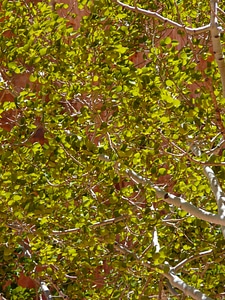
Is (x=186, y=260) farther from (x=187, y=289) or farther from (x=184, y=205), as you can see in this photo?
(x=184, y=205)

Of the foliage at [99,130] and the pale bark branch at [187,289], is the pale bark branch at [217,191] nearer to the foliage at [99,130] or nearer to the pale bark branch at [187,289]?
the foliage at [99,130]

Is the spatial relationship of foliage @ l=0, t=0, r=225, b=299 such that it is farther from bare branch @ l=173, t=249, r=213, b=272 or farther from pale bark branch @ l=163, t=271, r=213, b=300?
pale bark branch @ l=163, t=271, r=213, b=300

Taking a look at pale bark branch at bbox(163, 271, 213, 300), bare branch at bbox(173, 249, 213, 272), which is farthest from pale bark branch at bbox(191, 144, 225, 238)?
bare branch at bbox(173, 249, 213, 272)

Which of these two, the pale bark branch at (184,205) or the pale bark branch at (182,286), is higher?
the pale bark branch at (184,205)

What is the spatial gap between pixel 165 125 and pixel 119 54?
800 mm

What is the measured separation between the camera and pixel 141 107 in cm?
483

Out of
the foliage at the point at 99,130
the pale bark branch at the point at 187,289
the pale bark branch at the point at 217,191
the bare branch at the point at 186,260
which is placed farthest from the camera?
the bare branch at the point at 186,260

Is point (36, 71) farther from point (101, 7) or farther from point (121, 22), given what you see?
point (121, 22)

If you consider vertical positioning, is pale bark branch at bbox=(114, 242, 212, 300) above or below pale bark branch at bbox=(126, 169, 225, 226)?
below

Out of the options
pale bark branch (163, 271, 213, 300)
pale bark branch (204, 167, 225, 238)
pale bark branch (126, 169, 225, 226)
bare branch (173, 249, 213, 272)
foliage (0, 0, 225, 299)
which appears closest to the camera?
foliage (0, 0, 225, 299)

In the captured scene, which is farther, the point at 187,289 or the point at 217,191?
the point at 187,289

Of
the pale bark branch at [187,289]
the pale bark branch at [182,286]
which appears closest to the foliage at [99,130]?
the pale bark branch at [182,286]

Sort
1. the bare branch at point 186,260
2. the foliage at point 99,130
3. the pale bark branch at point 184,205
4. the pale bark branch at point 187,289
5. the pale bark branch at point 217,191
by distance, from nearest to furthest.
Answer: the foliage at point 99,130
the pale bark branch at point 184,205
the pale bark branch at point 217,191
the pale bark branch at point 187,289
the bare branch at point 186,260

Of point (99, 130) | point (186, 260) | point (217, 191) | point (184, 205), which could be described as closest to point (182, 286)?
point (186, 260)
